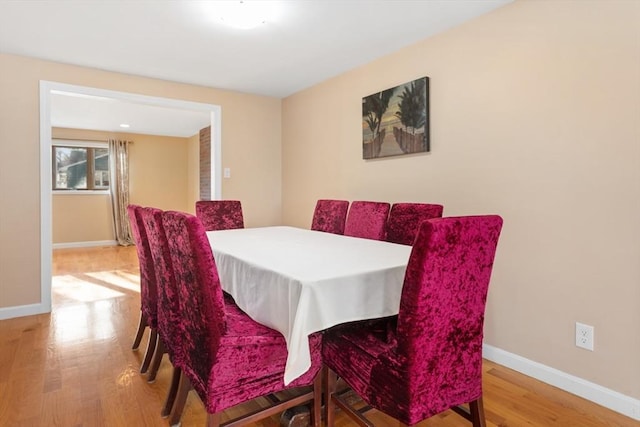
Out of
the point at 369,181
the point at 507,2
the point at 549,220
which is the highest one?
the point at 507,2

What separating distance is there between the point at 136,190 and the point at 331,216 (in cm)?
567

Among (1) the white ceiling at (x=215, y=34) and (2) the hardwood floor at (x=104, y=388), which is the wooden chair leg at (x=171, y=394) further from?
(1) the white ceiling at (x=215, y=34)

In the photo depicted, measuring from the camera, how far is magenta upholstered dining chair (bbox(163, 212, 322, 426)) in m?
1.28

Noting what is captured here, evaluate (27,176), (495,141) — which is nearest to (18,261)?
(27,176)

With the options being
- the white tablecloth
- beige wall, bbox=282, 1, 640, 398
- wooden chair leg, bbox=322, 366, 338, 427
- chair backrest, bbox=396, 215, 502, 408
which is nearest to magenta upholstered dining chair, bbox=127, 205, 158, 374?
the white tablecloth

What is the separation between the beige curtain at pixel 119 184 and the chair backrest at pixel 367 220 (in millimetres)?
5703

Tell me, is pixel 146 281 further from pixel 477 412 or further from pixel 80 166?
pixel 80 166

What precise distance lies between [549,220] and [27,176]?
4.00m

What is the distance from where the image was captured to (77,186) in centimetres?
692

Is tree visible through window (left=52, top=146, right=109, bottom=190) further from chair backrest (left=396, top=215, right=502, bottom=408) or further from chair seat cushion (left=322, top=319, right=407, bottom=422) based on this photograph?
chair backrest (left=396, top=215, right=502, bottom=408)

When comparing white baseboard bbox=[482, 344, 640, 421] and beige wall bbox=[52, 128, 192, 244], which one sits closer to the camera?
white baseboard bbox=[482, 344, 640, 421]

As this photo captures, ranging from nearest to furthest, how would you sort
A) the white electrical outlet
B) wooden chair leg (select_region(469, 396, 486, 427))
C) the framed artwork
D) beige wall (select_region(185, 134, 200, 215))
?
1. wooden chair leg (select_region(469, 396, 486, 427))
2. the white electrical outlet
3. the framed artwork
4. beige wall (select_region(185, 134, 200, 215))

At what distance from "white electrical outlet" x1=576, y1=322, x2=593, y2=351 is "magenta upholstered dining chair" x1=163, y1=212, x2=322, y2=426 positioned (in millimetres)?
1447

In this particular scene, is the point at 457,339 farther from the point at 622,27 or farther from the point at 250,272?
the point at 622,27
